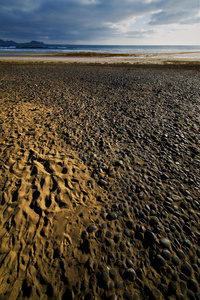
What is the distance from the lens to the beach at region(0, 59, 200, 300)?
6.35ft

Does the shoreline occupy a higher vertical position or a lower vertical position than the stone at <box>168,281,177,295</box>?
higher

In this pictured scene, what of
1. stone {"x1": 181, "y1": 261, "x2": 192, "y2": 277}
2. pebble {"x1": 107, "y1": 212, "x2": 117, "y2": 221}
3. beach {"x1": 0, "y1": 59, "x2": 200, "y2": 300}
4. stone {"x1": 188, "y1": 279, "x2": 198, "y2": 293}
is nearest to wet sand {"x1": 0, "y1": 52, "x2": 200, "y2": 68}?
beach {"x1": 0, "y1": 59, "x2": 200, "y2": 300}

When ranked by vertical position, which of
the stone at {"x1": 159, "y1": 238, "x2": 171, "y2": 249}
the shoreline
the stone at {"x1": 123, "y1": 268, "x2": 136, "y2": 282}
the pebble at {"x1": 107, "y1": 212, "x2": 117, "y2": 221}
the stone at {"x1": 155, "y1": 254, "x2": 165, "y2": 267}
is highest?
the shoreline

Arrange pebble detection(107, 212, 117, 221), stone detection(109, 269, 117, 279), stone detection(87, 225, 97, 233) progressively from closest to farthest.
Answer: stone detection(109, 269, 117, 279) < stone detection(87, 225, 97, 233) < pebble detection(107, 212, 117, 221)

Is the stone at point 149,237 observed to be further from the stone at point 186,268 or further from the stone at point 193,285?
the stone at point 193,285

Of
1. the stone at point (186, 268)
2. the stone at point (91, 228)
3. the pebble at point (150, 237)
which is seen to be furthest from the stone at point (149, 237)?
the stone at point (91, 228)

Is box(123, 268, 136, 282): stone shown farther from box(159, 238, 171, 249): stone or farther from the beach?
box(159, 238, 171, 249): stone

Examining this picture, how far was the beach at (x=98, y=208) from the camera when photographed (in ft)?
6.35

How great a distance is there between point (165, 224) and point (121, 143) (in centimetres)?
278

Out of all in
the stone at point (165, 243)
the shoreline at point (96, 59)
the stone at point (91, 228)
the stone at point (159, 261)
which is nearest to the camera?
the stone at point (159, 261)

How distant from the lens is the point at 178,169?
3791 millimetres

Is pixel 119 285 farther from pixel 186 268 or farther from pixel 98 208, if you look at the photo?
pixel 98 208

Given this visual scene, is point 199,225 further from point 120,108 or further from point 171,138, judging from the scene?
point 120,108

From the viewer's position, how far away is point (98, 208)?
9.21 feet
